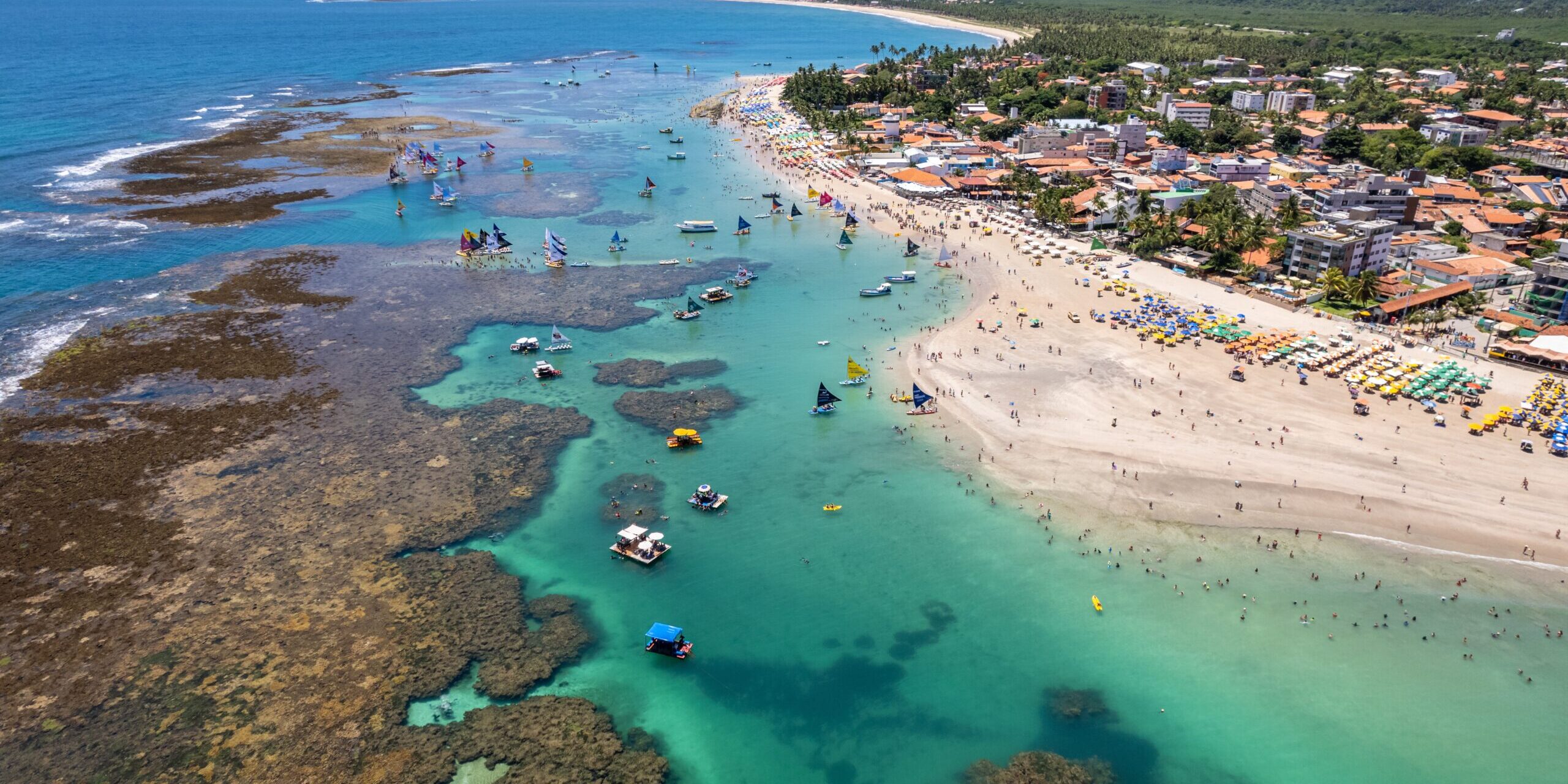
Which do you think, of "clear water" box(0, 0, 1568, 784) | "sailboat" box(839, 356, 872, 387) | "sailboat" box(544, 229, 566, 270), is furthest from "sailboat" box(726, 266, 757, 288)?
"sailboat" box(839, 356, 872, 387)

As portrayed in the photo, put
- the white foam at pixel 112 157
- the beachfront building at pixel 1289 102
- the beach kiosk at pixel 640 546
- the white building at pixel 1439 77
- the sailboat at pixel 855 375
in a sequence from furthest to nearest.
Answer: the white building at pixel 1439 77
the beachfront building at pixel 1289 102
the white foam at pixel 112 157
the sailboat at pixel 855 375
the beach kiosk at pixel 640 546

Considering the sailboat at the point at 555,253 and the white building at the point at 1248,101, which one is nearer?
the sailboat at the point at 555,253

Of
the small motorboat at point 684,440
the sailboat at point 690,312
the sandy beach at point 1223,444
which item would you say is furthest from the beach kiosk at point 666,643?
the sailboat at point 690,312

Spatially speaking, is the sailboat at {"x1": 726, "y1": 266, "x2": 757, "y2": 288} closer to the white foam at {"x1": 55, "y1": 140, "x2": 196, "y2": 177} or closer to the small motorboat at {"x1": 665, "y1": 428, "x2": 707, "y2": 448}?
the small motorboat at {"x1": 665, "y1": 428, "x2": 707, "y2": 448}

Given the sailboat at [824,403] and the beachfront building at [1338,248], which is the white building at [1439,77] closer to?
the beachfront building at [1338,248]

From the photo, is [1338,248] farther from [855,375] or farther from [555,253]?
[555,253]

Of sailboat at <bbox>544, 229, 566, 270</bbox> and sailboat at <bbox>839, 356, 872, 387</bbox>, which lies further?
sailboat at <bbox>544, 229, 566, 270</bbox>

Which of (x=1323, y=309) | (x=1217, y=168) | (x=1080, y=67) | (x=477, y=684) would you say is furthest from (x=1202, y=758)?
(x=1080, y=67)
